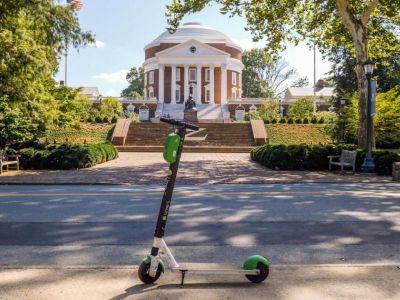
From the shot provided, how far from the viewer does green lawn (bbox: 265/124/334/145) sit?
38.3 m

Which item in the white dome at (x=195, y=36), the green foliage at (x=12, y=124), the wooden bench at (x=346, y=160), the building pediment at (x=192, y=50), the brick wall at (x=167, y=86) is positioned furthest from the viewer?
the white dome at (x=195, y=36)

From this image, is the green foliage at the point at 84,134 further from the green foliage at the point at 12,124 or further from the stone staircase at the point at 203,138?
the green foliage at the point at 12,124

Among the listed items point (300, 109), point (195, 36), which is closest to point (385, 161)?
point (300, 109)

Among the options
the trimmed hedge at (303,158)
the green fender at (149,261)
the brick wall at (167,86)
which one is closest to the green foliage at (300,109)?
the brick wall at (167,86)

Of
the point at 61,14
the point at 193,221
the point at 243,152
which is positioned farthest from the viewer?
the point at 243,152

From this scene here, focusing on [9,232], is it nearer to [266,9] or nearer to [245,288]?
[245,288]

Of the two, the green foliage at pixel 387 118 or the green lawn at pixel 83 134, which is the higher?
the green foliage at pixel 387 118

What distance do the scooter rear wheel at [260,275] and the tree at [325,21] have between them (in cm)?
1935

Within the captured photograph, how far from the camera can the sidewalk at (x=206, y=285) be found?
3426 mm

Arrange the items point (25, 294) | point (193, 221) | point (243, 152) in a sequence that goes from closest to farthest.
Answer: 1. point (25, 294)
2. point (193, 221)
3. point (243, 152)

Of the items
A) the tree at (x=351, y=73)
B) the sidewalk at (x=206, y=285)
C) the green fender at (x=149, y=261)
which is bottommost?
the sidewalk at (x=206, y=285)

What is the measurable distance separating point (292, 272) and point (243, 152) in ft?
95.5

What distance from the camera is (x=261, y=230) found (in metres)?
6.29

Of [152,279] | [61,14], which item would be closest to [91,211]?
[152,279]
